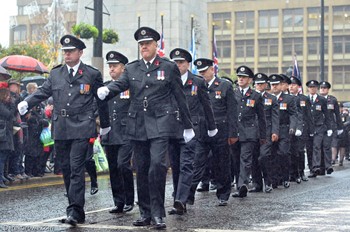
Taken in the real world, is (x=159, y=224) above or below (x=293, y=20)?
below

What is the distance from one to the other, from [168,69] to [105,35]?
1552 cm

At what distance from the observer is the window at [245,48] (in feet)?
304

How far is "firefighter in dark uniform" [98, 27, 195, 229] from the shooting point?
367 inches

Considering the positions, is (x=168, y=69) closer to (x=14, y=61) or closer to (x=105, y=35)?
(x=14, y=61)

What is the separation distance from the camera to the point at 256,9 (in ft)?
306

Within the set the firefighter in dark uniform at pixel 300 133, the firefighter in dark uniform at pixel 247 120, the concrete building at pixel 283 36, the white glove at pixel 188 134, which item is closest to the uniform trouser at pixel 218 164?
the firefighter in dark uniform at pixel 247 120

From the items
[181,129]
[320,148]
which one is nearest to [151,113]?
[181,129]

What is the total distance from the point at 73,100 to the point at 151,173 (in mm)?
1256

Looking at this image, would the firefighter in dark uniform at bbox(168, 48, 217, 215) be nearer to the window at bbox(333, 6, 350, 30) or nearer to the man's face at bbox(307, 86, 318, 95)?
the man's face at bbox(307, 86, 318, 95)

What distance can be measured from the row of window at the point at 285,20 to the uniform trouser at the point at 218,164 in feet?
257

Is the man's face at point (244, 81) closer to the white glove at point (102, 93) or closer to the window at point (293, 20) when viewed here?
the white glove at point (102, 93)

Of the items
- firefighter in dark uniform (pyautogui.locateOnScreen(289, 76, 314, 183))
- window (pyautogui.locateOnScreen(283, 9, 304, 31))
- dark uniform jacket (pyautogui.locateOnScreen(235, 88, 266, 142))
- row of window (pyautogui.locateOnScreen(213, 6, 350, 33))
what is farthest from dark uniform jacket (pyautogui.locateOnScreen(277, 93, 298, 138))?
window (pyautogui.locateOnScreen(283, 9, 304, 31))

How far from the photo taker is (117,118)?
1141cm

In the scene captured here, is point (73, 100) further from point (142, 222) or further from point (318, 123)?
point (318, 123)
